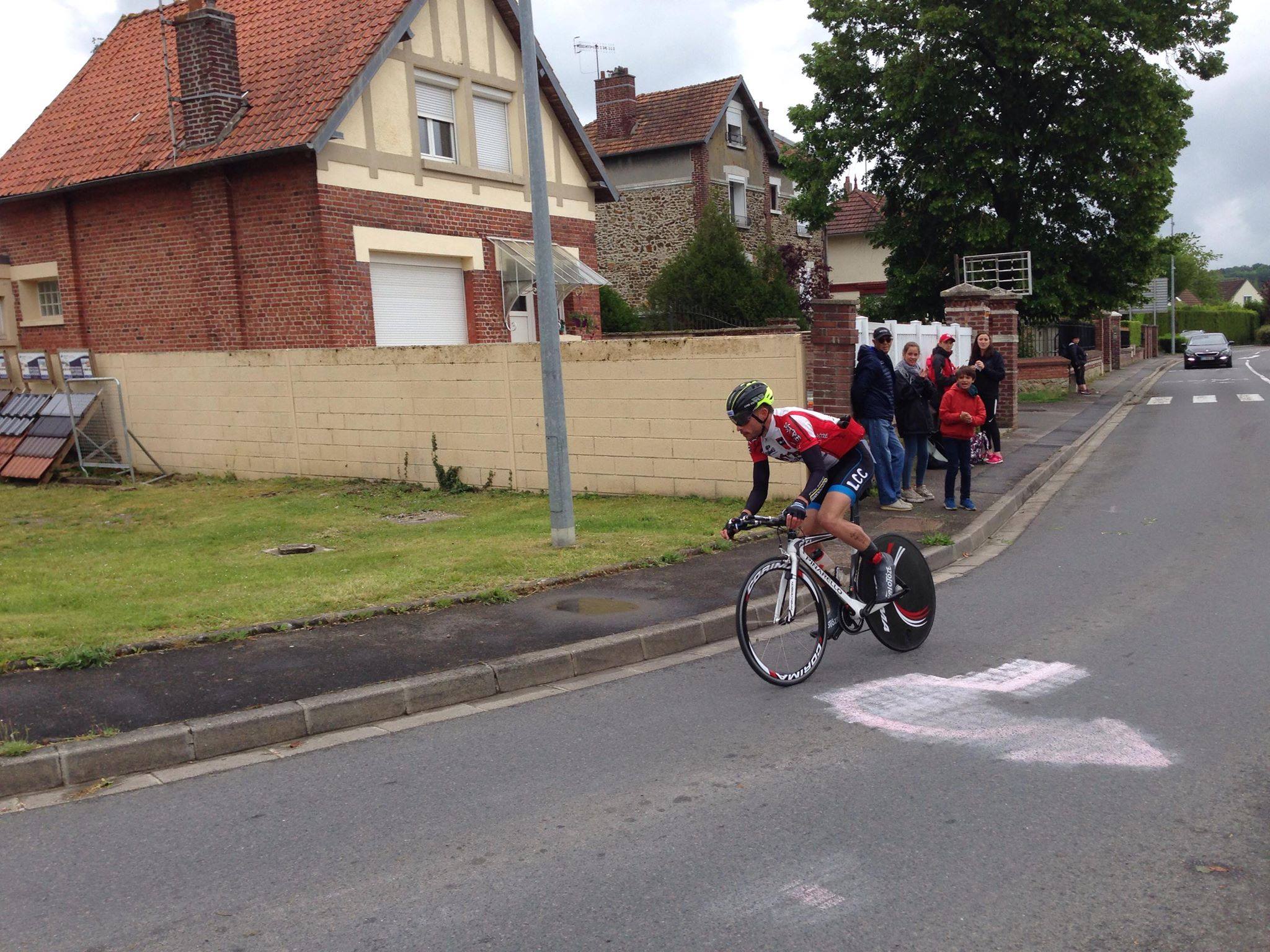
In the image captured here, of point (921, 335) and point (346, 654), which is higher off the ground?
point (921, 335)

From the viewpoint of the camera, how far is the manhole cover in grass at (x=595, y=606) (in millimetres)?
7762

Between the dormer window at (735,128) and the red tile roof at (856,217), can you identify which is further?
the red tile roof at (856,217)

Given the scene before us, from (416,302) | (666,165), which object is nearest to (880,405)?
(416,302)

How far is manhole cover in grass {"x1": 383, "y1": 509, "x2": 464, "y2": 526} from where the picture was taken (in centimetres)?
1212

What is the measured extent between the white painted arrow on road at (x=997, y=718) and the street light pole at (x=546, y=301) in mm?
4417

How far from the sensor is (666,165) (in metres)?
35.4

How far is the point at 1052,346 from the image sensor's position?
109 ft

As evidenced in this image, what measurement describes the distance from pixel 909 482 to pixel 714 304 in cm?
Answer: 1824

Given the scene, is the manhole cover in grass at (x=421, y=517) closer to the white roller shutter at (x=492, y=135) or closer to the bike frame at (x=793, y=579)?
the bike frame at (x=793, y=579)

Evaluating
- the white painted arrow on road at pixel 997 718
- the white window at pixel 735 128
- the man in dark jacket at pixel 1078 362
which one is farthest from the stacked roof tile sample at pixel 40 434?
the white window at pixel 735 128

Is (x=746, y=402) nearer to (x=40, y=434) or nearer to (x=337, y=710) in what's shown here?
(x=337, y=710)

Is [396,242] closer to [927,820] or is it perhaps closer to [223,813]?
[223,813]

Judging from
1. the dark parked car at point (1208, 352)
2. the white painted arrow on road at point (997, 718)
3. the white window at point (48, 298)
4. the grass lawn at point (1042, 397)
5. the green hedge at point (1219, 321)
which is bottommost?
the white painted arrow on road at point (997, 718)

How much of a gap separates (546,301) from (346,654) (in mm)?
4119
